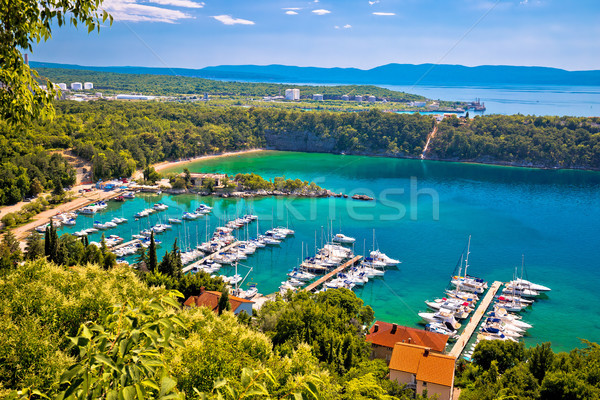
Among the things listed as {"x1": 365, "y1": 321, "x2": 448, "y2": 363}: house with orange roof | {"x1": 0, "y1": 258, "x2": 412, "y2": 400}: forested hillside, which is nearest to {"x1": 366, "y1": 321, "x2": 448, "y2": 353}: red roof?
{"x1": 365, "y1": 321, "x2": 448, "y2": 363}: house with orange roof

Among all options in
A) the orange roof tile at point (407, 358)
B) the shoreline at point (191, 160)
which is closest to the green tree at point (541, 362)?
the orange roof tile at point (407, 358)

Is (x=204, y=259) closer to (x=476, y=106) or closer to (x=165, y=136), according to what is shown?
(x=165, y=136)

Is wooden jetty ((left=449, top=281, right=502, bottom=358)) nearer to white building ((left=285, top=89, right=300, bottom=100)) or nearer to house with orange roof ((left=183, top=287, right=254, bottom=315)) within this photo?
house with orange roof ((left=183, top=287, right=254, bottom=315))

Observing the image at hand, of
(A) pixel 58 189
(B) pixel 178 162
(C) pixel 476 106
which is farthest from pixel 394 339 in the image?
(C) pixel 476 106

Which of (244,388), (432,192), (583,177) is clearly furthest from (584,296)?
(583,177)

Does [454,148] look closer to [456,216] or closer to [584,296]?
[456,216]

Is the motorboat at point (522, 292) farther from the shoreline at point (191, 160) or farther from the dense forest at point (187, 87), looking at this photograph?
the dense forest at point (187, 87)
